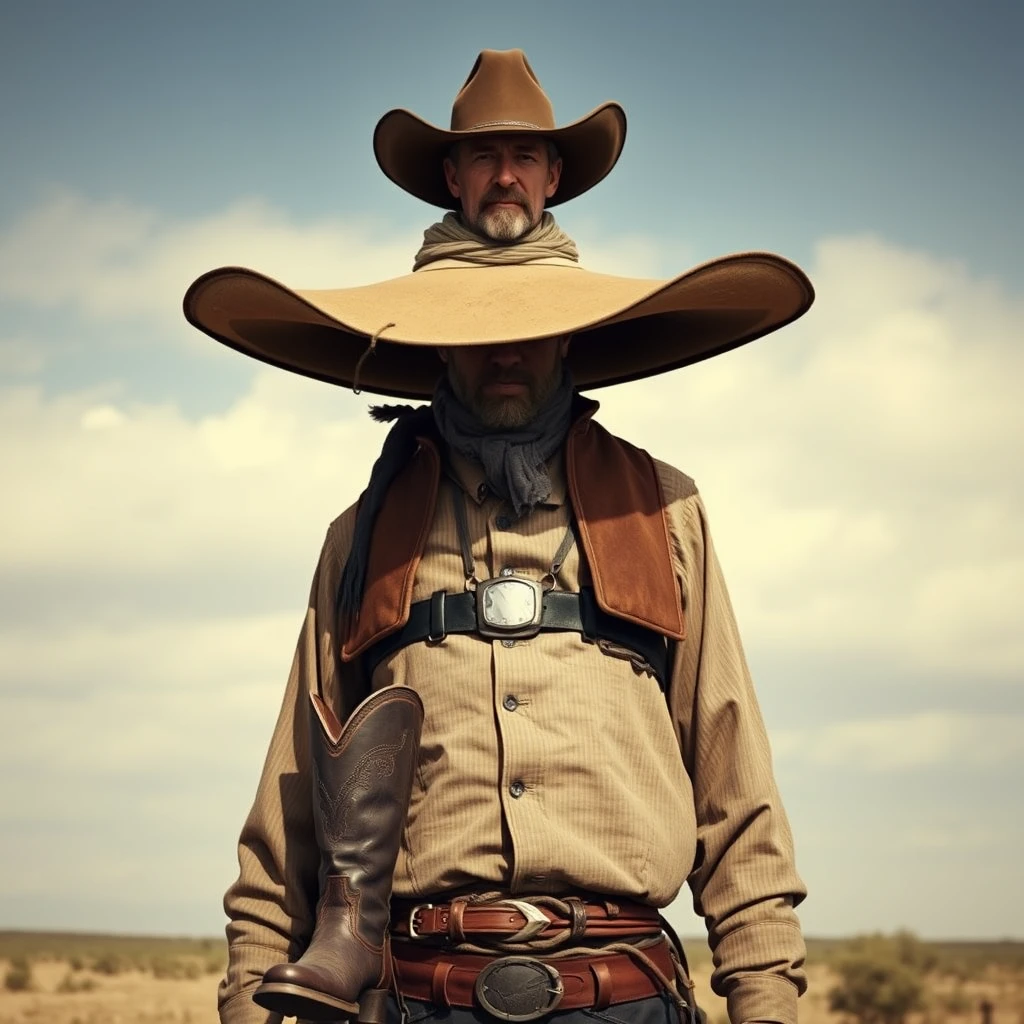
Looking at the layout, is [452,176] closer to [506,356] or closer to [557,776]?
[506,356]

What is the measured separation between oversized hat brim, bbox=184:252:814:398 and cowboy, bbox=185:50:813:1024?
10 mm

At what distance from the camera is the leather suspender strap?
379 centimetres

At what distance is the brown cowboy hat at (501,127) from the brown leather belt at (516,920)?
2.05 meters

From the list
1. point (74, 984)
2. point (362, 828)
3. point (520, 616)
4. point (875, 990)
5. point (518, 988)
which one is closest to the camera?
point (518, 988)

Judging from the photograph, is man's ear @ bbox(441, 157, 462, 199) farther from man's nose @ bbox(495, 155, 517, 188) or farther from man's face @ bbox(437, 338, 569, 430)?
man's face @ bbox(437, 338, 569, 430)

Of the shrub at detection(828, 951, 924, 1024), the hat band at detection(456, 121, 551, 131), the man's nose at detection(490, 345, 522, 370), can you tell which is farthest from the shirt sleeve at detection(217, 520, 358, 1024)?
the shrub at detection(828, 951, 924, 1024)

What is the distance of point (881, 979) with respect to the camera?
87.0ft

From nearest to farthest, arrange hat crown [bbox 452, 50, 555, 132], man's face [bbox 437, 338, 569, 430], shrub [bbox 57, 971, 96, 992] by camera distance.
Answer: man's face [bbox 437, 338, 569, 430] < hat crown [bbox 452, 50, 555, 132] < shrub [bbox 57, 971, 96, 992]

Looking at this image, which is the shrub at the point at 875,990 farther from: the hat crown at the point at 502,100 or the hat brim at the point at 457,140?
the hat crown at the point at 502,100

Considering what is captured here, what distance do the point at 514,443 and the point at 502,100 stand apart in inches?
39.7

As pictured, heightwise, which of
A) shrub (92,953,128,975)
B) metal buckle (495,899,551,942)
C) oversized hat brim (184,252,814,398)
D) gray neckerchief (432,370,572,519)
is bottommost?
metal buckle (495,899,551,942)

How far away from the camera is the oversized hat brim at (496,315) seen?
378 centimetres

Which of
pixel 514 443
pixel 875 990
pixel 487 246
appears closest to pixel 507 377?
pixel 514 443

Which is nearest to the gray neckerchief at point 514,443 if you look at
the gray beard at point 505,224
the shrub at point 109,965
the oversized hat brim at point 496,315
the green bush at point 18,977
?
the oversized hat brim at point 496,315
